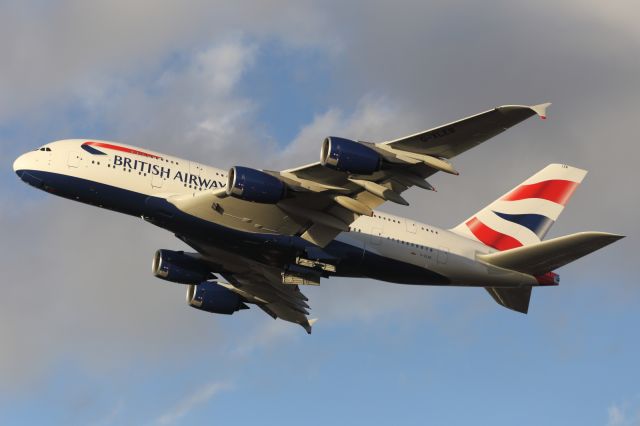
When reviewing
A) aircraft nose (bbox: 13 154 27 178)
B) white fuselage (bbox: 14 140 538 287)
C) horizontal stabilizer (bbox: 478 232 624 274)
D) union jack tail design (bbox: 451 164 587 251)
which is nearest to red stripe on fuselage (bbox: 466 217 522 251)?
union jack tail design (bbox: 451 164 587 251)

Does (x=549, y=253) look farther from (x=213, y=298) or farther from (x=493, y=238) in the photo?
(x=213, y=298)

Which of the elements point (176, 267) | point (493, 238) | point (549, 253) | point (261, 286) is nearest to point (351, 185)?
point (549, 253)

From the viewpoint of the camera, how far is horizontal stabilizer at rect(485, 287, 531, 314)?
5644cm

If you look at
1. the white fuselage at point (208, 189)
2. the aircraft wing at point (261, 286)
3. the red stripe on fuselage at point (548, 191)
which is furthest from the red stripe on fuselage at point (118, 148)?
the red stripe on fuselage at point (548, 191)

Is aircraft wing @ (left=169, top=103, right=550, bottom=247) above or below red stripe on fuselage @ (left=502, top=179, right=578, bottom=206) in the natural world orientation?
below

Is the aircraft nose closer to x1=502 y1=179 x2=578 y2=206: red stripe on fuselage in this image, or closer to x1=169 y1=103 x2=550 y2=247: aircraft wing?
x1=169 y1=103 x2=550 y2=247: aircraft wing

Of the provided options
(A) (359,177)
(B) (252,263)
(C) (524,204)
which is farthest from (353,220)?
(C) (524,204)

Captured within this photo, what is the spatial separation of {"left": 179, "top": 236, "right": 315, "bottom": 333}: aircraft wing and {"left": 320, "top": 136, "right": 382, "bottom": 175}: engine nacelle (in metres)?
12.1

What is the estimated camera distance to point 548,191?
195ft

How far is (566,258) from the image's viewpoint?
168 feet

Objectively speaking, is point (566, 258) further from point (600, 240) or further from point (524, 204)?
point (524, 204)

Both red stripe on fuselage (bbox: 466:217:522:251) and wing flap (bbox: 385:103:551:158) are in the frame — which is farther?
red stripe on fuselage (bbox: 466:217:522:251)

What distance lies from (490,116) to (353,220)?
382 inches

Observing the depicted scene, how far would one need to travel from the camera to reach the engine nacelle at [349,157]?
45.1 m
